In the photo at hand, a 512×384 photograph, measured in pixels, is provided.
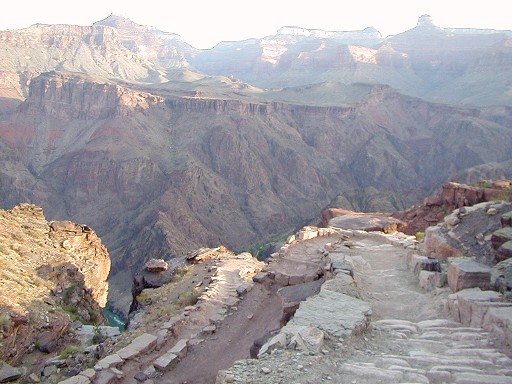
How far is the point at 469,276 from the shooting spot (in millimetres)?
9742

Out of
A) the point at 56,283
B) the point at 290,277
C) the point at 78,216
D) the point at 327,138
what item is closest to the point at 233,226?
the point at 78,216

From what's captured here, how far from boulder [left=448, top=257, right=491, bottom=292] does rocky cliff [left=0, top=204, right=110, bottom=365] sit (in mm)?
12465

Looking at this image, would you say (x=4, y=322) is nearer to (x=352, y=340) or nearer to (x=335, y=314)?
(x=335, y=314)

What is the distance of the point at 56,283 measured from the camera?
65.1ft

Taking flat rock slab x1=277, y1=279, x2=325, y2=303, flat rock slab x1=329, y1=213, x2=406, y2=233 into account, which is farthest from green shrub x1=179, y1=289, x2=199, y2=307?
flat rock slab x1=329, y1=213, x2=406, y2=233

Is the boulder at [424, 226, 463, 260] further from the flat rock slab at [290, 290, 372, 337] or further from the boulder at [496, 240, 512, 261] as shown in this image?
the flat rock slab at [290, 290, 372, 337]

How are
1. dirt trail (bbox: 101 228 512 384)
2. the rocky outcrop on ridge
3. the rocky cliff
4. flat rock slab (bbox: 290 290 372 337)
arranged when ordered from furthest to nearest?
1. the rocky outcrop on ridge
2. the rocky cliff
3. flat rock slab (bbox: 290 290 372 337)
4. dirt trail (bbox: 101 228 512 384)

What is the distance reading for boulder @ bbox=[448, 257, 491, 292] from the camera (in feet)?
31.7

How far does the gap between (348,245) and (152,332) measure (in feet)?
22.2

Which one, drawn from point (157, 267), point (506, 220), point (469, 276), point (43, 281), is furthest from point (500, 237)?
point (43, 281)

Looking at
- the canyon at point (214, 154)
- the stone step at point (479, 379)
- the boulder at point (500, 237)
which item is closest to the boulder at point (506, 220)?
the boulder at point (500, 237)

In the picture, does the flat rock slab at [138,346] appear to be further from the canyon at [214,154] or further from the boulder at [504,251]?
the canyon at [214,154]

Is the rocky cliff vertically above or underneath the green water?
above

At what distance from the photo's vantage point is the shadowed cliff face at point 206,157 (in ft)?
231
